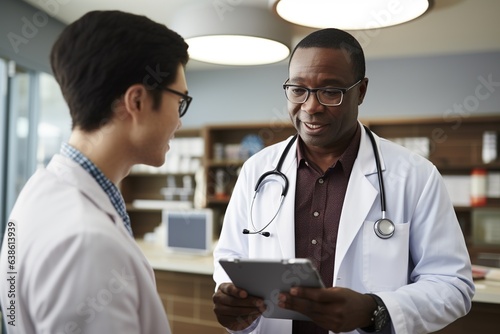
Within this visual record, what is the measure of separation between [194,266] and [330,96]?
1.72m

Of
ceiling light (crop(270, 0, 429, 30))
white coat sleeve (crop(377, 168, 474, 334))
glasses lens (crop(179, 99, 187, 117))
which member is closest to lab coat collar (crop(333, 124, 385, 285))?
white coat sleeve (crop(377, 168, 474, 334))

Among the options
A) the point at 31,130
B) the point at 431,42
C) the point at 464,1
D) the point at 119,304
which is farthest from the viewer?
the point at 431,42

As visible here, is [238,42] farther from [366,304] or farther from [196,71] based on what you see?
[196,71]

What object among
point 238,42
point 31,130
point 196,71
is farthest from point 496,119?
point 31,130

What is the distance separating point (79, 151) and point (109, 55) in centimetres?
18

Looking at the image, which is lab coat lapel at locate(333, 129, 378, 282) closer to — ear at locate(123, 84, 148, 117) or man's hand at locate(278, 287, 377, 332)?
man's hand at locate(278, 287, 377, 332)

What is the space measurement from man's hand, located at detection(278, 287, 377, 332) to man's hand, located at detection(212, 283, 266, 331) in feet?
0.33

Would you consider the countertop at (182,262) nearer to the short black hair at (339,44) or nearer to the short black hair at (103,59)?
the short black hair at (339,44)

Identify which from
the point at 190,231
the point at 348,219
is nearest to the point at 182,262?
the point at 190,231

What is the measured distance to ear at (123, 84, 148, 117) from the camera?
2.62 feet

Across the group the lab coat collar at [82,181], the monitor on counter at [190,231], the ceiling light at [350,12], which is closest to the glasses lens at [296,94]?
the lab coat collar at [82,181]

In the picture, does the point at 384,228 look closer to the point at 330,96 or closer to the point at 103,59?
the point at 330,96

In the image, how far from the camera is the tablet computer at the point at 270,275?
84cm

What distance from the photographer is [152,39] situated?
2.65 ft
